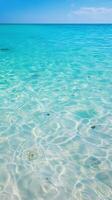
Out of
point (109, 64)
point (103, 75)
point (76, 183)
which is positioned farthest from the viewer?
point (109, 64)

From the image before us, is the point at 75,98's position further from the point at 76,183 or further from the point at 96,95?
the point at 76,183

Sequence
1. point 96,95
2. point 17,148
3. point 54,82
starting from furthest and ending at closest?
point 54,82, point 96,95, point 17,148

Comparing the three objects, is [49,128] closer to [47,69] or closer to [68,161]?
[68,161]

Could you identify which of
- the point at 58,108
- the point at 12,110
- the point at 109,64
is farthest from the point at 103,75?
the point at 12,110

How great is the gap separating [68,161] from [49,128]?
4.99ft

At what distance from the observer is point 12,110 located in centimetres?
727

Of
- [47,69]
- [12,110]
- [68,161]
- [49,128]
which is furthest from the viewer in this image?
[47,69]

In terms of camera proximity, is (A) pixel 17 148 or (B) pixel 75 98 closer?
(A) pixel 17 148

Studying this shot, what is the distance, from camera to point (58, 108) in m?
7.46

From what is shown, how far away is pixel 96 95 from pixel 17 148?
4.38m

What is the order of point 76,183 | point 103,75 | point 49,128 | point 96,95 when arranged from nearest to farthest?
point 76,183, point 49,128, point 96,95, point 103,75

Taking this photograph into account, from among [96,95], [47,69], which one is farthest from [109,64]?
[96,95]

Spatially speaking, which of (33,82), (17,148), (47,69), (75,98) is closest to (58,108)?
(75,98)

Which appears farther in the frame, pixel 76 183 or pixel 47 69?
pixel 47 69
